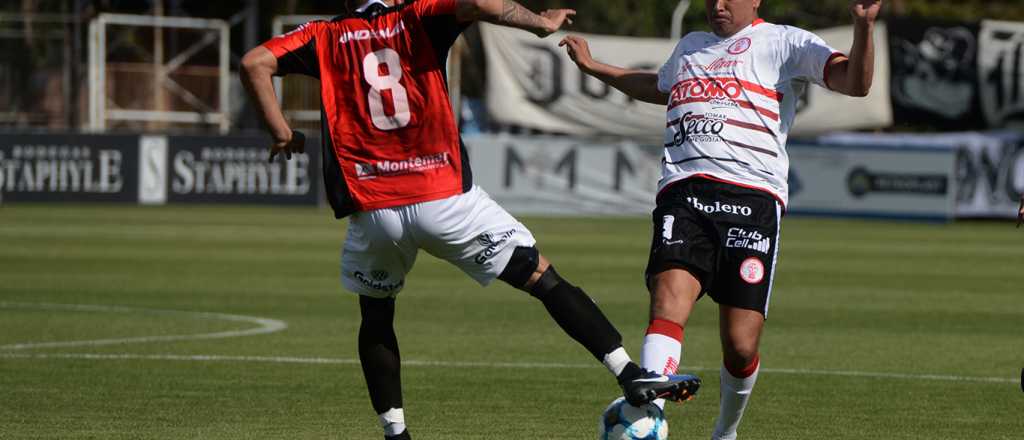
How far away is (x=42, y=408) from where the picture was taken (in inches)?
342

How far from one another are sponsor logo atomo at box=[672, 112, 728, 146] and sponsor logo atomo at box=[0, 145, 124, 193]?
1086 inches

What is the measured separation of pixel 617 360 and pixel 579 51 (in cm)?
175

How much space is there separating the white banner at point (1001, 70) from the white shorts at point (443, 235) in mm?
30458

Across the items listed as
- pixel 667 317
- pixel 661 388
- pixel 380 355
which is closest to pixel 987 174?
pixel 380 355

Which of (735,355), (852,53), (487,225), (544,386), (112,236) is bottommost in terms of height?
(112,236)

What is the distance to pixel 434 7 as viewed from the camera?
675 cm

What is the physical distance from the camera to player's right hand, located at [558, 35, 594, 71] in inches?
310

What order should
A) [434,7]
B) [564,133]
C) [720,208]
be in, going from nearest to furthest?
[434,7] → [720,208] → [564,133]

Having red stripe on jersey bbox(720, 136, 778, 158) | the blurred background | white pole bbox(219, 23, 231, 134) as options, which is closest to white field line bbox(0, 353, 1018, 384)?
red stripe on jersey bbox(720, 136, 778, 158)

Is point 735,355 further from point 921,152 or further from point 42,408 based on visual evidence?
point 921,152

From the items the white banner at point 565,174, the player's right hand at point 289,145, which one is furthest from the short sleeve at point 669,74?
the white banner at point 565,174

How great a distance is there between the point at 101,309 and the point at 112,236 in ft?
33.6

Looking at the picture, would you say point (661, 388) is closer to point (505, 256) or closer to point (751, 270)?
point (751, 270)

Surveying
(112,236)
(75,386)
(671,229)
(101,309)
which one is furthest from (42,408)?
(112,236)
